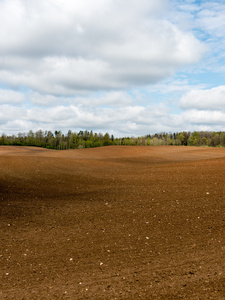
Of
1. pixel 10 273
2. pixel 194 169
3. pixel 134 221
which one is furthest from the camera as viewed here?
pixel 194 169

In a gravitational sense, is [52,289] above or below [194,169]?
below

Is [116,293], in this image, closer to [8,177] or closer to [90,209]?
[90,209]

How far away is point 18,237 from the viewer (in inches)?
260

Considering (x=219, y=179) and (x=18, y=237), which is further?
(x=219, y=179)

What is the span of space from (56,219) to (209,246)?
442 centimetres

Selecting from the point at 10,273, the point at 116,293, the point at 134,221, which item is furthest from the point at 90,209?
the point at 116,293

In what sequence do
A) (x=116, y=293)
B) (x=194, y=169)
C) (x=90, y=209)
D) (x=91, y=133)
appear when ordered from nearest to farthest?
(x=116, y=293) < (x=90, y=209) < (x=194, y=169) < (x=91, y=133)

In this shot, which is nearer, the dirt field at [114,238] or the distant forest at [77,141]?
the dirt field at [114,238]

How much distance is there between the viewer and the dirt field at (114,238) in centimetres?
445

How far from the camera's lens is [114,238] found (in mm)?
6328

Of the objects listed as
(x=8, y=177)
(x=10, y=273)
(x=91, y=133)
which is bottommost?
(x=10, y=273)

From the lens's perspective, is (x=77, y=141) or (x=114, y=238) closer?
(x=114, y=238)

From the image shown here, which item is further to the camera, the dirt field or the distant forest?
the distant forest

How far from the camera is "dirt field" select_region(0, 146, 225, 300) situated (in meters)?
4.45
